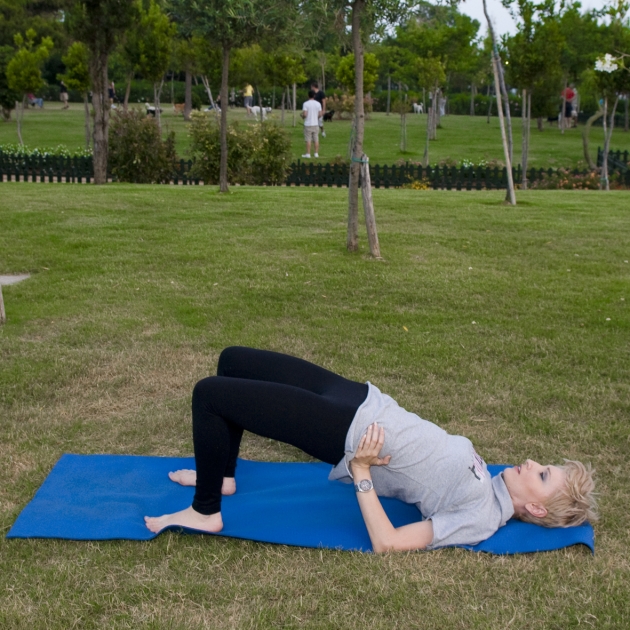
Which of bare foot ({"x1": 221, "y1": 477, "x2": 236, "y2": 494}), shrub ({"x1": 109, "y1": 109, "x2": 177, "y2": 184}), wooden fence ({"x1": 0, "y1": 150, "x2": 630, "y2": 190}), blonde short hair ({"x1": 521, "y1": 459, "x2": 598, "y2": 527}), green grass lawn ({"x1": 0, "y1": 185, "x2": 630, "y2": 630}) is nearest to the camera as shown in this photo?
green grass lawn ({"x1": 0, "y1": 185, "x2": 630, "y2": 630})

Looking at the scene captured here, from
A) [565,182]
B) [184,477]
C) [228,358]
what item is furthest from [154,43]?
[184,477]

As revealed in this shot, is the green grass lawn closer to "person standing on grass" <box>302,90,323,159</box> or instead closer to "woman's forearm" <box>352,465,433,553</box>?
"woman's forearm" <box>352,465,433,553</box>

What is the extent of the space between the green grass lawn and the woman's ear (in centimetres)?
19

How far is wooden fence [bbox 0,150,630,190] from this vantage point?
16.0m

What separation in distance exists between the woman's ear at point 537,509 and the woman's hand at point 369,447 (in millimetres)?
632

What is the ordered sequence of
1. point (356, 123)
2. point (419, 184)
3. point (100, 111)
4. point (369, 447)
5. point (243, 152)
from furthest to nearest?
point (419, 184) < point (243, 152) < point (100, 111) < point (356, 123) < point (369, 447)

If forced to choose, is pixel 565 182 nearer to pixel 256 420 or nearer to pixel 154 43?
pixel 154 43

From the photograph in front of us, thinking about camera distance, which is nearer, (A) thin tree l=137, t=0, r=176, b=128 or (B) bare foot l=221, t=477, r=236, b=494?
(B) bare foot l=221, t=477, r=236, b=494

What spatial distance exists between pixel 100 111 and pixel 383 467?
13.1 meters

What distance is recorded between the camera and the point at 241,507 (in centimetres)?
311

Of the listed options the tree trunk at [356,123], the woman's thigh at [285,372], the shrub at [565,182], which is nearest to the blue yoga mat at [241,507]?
the woman's thigh at [285,372]

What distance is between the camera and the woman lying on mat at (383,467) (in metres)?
2.79

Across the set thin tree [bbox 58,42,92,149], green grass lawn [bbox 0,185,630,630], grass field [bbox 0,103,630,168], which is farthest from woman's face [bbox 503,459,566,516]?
grass field [bbox 0,103,630,168]

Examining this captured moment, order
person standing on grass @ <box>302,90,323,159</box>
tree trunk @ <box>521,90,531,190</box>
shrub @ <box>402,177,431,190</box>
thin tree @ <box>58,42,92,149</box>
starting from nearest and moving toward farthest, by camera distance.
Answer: shrub @ <box>402,177,431,190</box>, tree trunk @ <box>521,90,531,190</box>, thin tree @ <box>58,42,92,149</box>, person standing on grass @ <box>302,90,323,159</box>
